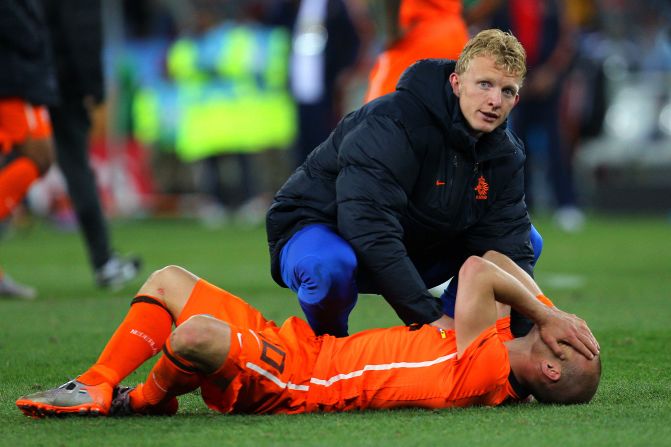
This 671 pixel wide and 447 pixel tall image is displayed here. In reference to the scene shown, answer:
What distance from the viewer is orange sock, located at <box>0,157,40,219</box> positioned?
7102mm

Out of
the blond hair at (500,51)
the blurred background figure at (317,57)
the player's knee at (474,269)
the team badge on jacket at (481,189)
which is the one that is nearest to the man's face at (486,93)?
the blond hair at (500,51)

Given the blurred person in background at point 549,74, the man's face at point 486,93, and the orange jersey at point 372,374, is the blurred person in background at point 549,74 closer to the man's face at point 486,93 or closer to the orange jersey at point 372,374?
the man's face at point 486,93

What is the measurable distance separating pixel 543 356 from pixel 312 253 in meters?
0.96

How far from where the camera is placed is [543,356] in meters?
4.11

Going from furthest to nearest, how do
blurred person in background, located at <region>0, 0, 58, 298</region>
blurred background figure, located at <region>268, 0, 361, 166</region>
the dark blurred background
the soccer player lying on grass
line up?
the dark blurred background
blurred background figure, located at <region>268, 0, 361, 166</region>
blurred person in background, located at <region>0, 0, 58, 298</region>
the soccer player lying on grass

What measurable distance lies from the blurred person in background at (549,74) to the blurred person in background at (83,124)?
22.3 ft

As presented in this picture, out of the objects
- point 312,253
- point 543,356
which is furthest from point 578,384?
point 312,253

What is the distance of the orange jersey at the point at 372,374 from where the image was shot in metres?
4.05

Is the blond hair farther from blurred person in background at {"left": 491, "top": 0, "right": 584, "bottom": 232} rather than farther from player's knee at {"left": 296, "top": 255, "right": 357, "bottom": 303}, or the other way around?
blurred person in background at {"left": 491, "top": 0, "right": 584, "bottom": 232}

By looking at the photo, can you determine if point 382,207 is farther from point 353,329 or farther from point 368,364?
point 353,329

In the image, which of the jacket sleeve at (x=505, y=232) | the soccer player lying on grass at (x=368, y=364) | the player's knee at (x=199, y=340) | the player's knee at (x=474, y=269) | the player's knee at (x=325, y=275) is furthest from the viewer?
the jacket sleeve at (x=505, y=232)

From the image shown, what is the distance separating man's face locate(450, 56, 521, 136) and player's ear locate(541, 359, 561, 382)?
0.87 m

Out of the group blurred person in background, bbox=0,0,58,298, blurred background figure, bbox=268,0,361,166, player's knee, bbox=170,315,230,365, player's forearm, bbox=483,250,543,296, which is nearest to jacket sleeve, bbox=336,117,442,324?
player's forearm, bbox=483,250,543,296

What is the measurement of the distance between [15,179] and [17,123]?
0.30 m
